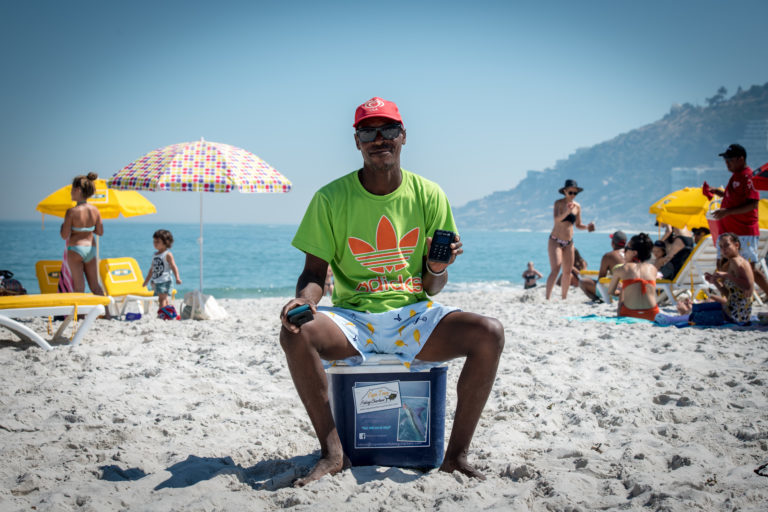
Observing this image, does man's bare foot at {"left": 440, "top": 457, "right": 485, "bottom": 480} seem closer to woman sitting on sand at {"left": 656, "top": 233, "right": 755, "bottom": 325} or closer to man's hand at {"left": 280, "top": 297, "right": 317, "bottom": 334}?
man's hand at {"left": 280, "top": 297, "right": 317, "bottom": 334}

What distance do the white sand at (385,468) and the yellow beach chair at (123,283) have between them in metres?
2.69

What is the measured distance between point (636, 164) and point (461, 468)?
193m

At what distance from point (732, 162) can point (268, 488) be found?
19.5 feet

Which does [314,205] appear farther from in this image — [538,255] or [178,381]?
[538,255]

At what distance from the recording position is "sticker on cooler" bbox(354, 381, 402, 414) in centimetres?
243

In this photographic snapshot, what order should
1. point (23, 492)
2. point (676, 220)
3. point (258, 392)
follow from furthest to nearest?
1. point (676, 220)
2. point (258, 392)
3. point (23, 492)

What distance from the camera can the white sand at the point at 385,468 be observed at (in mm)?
2160

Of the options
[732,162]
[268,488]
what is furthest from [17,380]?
[732,162]

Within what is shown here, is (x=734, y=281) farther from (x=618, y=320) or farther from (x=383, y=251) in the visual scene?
(x=383, y=251)

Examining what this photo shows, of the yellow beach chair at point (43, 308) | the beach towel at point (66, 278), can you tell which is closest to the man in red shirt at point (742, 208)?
the yellow beach chair at point (43, 308)

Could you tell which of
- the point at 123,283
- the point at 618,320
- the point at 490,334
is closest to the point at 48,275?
the point at 123,283

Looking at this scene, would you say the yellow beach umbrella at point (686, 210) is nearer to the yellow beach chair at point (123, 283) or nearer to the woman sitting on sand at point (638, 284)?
the woman sitting on sand at point (638, 284)

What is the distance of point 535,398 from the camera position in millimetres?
3533

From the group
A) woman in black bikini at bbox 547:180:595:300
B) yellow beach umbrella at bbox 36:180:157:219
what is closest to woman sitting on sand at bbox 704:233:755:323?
woman in black bikini at bbox 547:180:595:300
